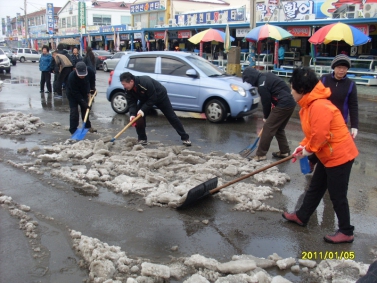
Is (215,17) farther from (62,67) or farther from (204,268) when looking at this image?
(204,268)

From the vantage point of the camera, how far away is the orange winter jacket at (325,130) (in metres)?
3.66

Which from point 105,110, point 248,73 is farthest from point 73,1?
point 248,73

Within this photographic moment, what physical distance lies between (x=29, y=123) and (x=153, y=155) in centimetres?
410

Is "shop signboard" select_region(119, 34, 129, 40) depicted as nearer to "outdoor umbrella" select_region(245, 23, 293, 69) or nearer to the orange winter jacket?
"outdoor umbrella" select_region(245, 23, 293, 69)

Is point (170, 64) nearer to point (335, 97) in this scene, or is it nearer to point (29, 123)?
point (29, 123)

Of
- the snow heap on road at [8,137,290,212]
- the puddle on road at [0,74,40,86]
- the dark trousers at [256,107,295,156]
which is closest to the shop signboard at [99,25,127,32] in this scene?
the puddle on road at [0,74,40,86]

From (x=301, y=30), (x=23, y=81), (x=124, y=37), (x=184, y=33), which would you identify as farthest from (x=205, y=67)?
(x=124, y=37)

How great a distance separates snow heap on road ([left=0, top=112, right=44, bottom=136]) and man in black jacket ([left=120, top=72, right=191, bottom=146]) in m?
2.76

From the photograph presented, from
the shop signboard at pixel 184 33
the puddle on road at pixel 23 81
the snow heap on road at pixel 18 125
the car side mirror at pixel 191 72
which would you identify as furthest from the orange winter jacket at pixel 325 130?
the shop signboard at pixel 184 33

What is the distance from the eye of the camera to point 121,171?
19.5 ft

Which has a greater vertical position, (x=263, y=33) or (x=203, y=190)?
(x=263, y=33)

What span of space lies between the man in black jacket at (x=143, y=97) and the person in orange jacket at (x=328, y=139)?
3.74 meters
